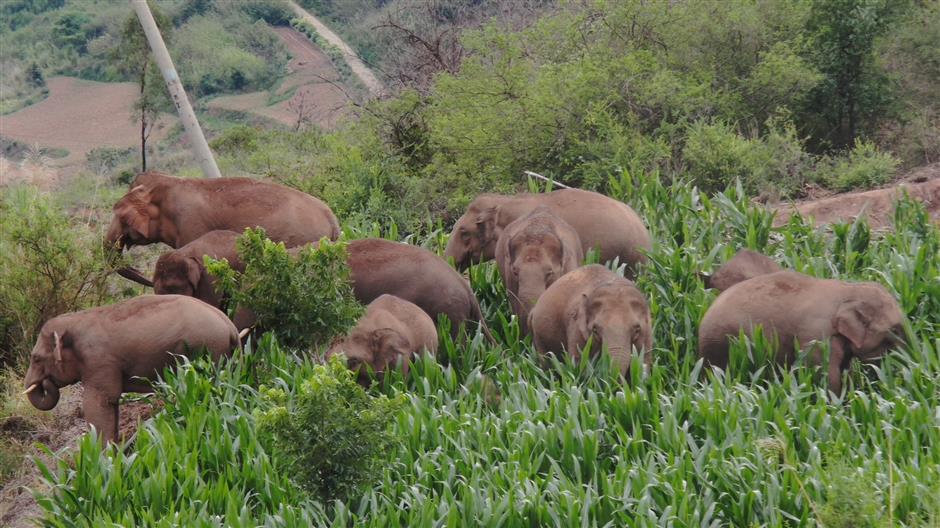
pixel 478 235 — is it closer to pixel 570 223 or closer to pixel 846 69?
pixel 570 223

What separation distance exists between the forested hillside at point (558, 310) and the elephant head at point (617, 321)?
0.05 metres

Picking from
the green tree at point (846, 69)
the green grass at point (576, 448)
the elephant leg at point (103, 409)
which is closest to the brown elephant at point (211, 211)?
the green grass at point (576, 448)

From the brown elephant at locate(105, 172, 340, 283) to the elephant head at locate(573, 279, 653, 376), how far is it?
127 inches

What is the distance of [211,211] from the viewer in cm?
1145

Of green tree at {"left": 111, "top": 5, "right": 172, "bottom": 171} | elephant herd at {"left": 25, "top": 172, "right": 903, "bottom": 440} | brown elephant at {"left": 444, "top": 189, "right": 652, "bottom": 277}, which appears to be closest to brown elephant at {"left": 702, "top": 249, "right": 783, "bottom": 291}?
elephant herd at {"left": 25, "top": 172, "right": 903, "bottom": 440}

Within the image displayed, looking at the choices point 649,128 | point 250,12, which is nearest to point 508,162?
point 649,128

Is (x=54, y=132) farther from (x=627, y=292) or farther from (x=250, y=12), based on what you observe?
(x=627, y=292)

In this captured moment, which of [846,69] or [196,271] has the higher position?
[846,69]

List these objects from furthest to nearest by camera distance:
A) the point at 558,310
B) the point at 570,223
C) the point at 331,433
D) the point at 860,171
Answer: the point at 860,171
the point at 570,223
the point at 558,310
the point at 331,433

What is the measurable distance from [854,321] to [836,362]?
1.01ft

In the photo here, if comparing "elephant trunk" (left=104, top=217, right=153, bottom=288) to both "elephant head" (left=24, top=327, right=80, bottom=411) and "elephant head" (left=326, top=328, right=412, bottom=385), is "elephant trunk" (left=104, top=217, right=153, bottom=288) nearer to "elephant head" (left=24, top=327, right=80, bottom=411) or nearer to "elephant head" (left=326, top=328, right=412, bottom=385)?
"elephant head" (left=24, top=327, right=80, bottom=411)

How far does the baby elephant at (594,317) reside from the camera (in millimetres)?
8859

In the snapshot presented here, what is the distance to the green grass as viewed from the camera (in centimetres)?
702

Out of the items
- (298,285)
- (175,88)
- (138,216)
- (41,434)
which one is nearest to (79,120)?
(175,88)
